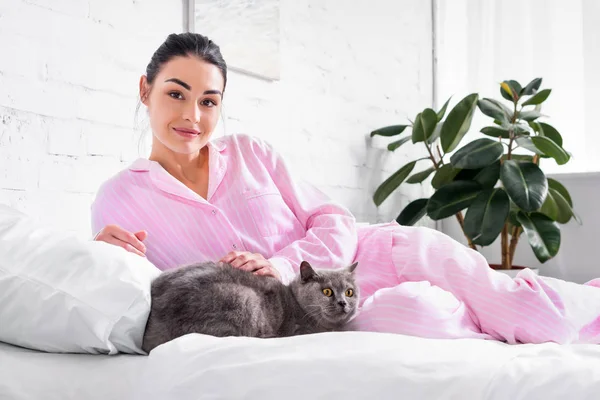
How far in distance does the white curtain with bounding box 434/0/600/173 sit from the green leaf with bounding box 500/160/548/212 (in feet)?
2.31

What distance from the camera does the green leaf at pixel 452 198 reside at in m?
3.36

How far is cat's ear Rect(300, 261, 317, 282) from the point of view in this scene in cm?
133

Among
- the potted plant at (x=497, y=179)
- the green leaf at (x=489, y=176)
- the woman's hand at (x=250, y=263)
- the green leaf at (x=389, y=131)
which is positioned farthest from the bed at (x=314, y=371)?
the green leaf at (x=389, y=131)

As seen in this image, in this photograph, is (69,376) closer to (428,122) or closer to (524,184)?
(524,184)

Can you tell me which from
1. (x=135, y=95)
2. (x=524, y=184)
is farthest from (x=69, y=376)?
(x=524, y=184)

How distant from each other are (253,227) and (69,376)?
29.4 inches

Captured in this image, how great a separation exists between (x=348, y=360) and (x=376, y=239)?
80 cm

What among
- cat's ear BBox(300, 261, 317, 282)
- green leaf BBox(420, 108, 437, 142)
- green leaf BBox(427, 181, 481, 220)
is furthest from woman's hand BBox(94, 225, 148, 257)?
green leaf BBox(420, 108, 437, 142)

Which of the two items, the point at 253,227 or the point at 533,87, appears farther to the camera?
the point at 533,87

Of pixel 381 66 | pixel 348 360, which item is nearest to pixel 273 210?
pixel 348 360

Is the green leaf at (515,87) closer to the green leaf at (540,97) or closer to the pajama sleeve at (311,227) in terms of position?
the green leaf at (540,97)

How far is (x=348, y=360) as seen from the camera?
900 millimetres

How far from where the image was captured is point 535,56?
3.85m

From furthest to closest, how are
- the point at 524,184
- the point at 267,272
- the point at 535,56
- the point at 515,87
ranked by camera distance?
the point at 535,56 → the point at 515,87 → the point at 524,184 → the point at 267,272
